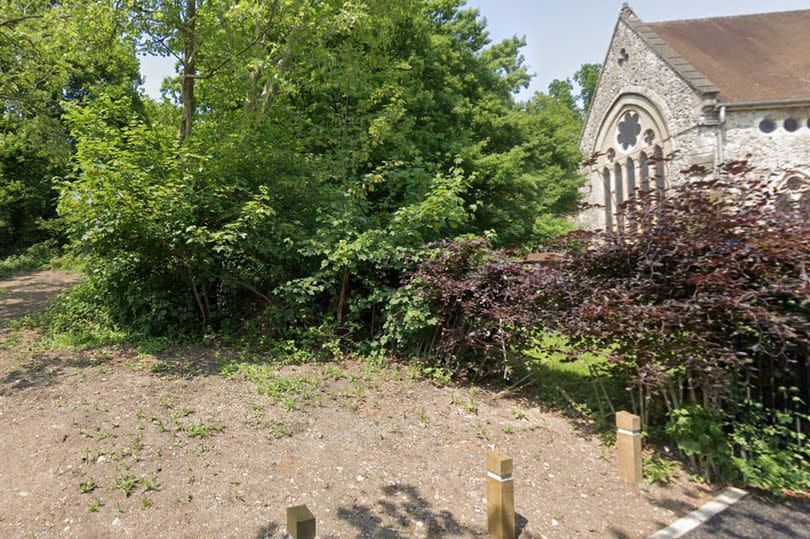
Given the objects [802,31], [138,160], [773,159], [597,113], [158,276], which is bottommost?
[158,276]

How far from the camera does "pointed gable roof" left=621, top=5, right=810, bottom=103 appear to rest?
17.6 m

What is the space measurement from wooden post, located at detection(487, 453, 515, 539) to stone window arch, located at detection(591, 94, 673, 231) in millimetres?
17999

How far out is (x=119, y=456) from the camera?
13.1 feet

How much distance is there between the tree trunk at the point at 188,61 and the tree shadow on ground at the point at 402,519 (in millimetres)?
7102

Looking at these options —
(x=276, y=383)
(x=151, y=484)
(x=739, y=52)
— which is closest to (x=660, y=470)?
(x=276, y=383)

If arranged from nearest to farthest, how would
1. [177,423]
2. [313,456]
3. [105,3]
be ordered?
1. [313,456]
2. [177,423]
3. [105,3]

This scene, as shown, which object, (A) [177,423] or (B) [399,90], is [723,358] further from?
(B) [399,90]

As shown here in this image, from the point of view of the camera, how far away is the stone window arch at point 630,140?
19984mm

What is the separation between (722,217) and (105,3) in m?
9.46

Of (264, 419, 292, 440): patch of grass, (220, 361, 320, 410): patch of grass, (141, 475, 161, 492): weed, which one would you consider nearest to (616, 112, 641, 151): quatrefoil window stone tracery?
(220, 361, 320, 410): patch of grass

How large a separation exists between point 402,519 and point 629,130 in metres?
23.2

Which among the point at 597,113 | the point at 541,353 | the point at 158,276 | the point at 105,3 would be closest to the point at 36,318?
the point at 158,276

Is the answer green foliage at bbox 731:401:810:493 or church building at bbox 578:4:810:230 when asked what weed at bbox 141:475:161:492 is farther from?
church building at bbox 578:4:810:230

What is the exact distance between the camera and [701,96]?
17.2 metres
